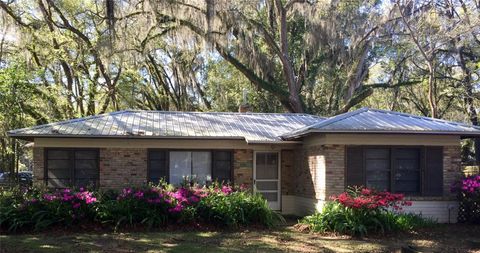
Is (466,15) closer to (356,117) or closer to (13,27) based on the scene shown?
(356,117)

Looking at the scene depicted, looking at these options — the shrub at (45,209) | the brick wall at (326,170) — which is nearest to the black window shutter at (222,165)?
the brick wall at (326,170)

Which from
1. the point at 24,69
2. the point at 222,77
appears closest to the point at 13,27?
the point at 24,69

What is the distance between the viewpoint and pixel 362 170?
1362cm

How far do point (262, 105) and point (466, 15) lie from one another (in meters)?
11.8

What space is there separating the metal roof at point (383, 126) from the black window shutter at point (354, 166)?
2.46 ft

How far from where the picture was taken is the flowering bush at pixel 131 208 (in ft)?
39.8

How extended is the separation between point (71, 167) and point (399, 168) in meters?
9.23

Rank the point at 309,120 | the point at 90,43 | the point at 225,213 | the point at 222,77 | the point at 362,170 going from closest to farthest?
1. the point at 225,213
2. the point at 362,170
3. the point at 309,120
4. the point at 90,43
5. the point at 222,77

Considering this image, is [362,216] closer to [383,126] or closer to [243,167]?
[383,126]

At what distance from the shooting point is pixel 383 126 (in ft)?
43.7

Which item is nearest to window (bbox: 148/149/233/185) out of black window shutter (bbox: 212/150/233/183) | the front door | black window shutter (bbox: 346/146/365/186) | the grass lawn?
black window shutter (bbox: 212/150/233/183)

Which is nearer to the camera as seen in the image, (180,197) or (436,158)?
(180,197)

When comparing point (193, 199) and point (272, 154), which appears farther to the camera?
point (272, 154)

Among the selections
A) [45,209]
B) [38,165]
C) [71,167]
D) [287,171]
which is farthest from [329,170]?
[38,165]
